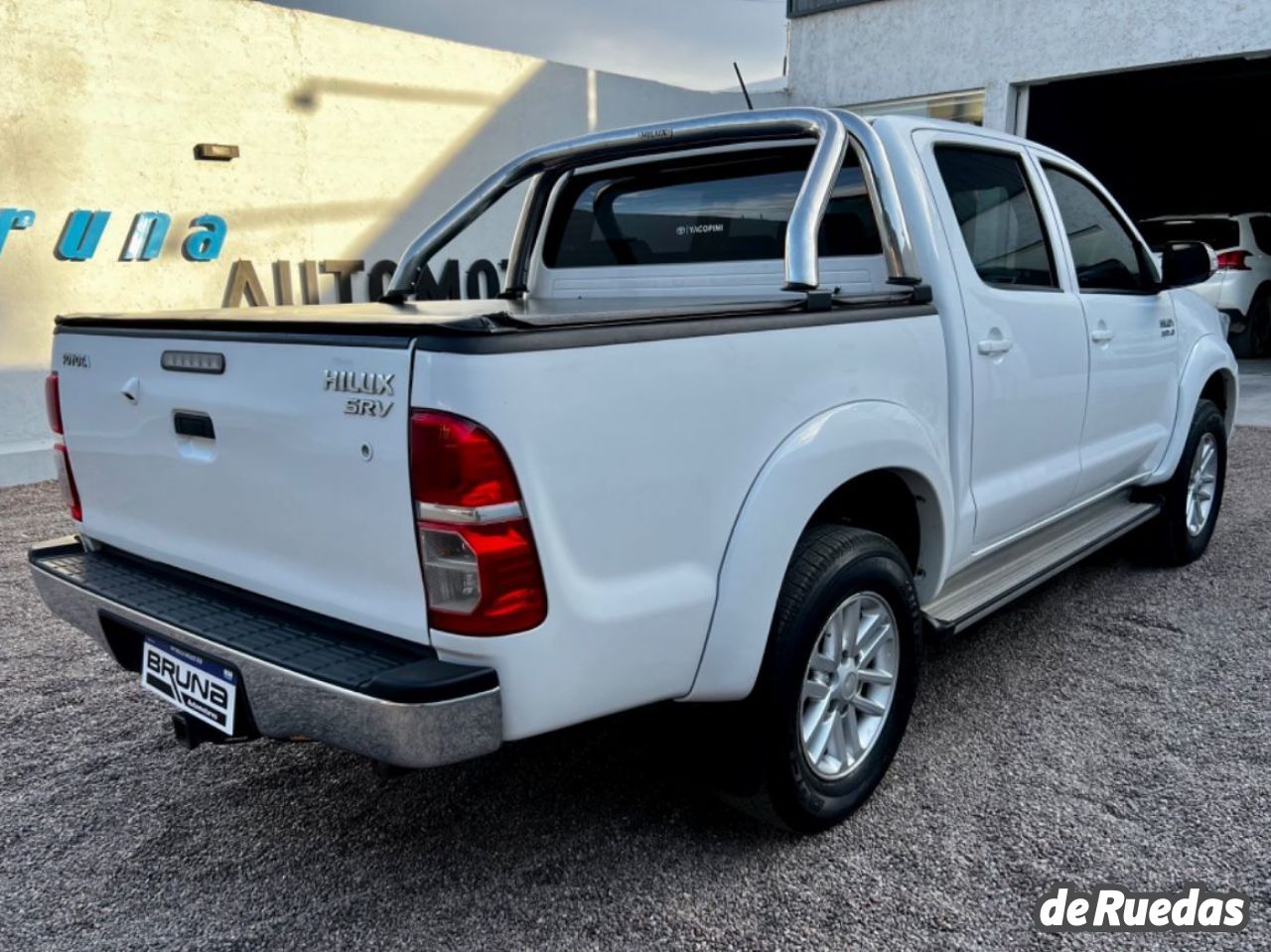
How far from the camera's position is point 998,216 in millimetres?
3379

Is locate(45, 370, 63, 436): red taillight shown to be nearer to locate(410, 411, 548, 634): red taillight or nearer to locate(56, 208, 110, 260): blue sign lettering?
locate(410, 411, 548, 634): red taillight

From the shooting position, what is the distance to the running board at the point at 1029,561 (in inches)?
120

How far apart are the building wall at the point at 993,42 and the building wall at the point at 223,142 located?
13.6 ft

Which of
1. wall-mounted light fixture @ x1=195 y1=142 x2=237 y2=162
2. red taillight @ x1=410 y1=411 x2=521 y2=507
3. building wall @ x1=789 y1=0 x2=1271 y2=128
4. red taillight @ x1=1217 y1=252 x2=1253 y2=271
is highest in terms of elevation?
building wall @ x1=789 y1=0 x2=1271 y2=128

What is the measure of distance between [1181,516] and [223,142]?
743 cm

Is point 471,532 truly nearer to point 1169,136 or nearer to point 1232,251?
point 1232,251

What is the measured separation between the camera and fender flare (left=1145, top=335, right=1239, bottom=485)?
446cm

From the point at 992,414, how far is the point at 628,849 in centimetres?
165

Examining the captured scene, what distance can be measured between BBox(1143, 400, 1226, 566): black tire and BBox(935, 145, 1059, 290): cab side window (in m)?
1.53

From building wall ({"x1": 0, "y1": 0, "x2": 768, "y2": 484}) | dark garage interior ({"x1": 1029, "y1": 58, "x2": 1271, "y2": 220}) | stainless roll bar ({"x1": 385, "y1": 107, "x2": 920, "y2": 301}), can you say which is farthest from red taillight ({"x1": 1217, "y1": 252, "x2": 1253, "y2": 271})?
stainless roll bar ({"x1": 385, "y1": 107, "x2": 920, "y2": 301})

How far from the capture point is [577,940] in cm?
225

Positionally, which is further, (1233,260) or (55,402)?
(1233,260)

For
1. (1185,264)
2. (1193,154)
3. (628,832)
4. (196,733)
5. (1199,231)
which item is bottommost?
(628,832)

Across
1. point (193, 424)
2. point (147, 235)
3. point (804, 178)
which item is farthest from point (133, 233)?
point (804, 178)
